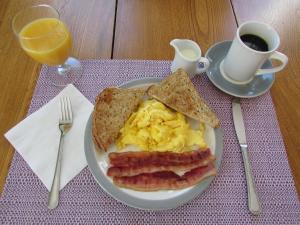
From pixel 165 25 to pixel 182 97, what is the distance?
0.42m

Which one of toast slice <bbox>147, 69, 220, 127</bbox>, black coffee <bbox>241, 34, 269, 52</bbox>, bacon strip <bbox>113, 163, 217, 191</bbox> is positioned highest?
black coffee <bbox>241, 34, 269, 52</bbox>

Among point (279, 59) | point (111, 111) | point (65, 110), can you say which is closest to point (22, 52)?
point (65, 110)

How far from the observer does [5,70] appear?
3.31 feet

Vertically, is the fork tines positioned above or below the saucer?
below

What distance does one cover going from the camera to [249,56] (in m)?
0.86

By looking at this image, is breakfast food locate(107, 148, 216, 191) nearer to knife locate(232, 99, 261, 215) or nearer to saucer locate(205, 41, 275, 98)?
knife locate(232, 99, 261, 215)

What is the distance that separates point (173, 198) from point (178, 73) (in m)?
0.41

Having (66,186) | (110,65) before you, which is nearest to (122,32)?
(110,65)

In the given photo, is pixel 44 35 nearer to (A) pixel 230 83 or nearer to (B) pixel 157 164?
(B) pixel 157 164

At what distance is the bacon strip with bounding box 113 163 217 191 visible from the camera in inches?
28.9

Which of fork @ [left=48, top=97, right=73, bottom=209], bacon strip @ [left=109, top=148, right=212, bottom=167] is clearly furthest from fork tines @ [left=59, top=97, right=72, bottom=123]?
bacon strip @ [left=109, top=148, right=212, bottom=167]

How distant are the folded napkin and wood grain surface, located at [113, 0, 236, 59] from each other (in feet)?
0.98

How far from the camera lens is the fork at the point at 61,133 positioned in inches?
29.6

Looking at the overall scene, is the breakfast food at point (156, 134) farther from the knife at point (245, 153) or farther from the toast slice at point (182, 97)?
the knife at point (245, 153)
